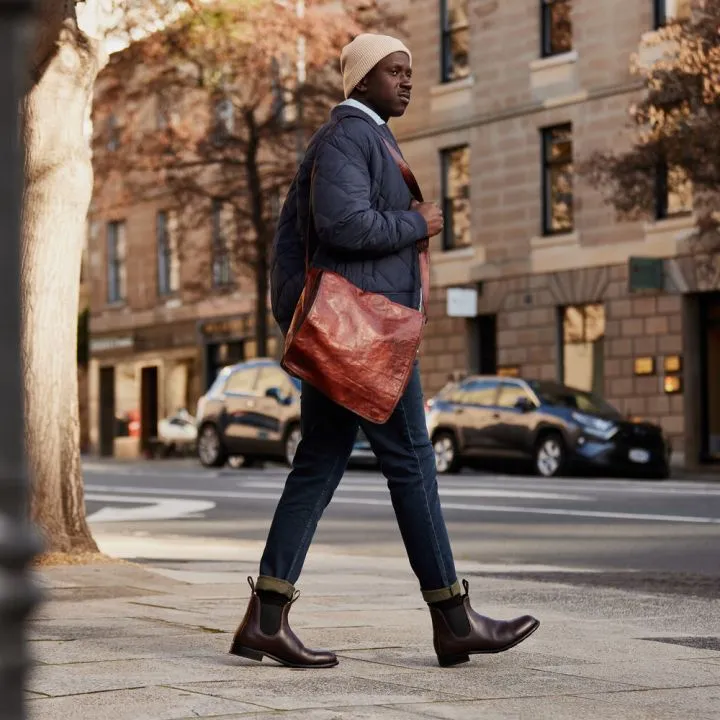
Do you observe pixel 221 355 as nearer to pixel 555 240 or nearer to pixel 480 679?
pixel 555 240

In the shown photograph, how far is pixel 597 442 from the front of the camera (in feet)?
85.2

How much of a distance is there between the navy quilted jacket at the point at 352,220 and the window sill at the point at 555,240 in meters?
28.2

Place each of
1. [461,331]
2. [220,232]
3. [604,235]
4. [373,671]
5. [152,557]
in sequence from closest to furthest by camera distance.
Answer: [373,671]
[152,557]
[604,235]
[461,331]
[220,232]

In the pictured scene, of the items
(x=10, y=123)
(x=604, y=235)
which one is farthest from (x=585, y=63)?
(x=10, y=123)

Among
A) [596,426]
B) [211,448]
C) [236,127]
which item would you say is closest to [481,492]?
[596,426]

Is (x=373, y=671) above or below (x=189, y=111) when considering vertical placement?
below

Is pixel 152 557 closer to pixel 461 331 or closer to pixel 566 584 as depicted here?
pixel 566 584

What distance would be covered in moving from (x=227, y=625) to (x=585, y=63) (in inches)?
1115

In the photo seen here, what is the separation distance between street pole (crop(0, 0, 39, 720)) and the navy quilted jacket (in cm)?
388

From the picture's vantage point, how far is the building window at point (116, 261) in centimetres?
5053

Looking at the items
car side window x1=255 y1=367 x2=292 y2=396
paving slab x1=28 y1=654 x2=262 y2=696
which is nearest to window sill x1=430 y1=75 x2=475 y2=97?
car side window x1=255 y1=367 x2=292 y2=396

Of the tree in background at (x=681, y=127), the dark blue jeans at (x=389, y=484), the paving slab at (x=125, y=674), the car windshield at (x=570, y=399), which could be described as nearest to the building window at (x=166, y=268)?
the car windshield at (x=570, y=399)

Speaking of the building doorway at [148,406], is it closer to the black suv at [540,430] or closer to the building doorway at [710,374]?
the black suv at [540,430]

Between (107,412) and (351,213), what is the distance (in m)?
47.3
